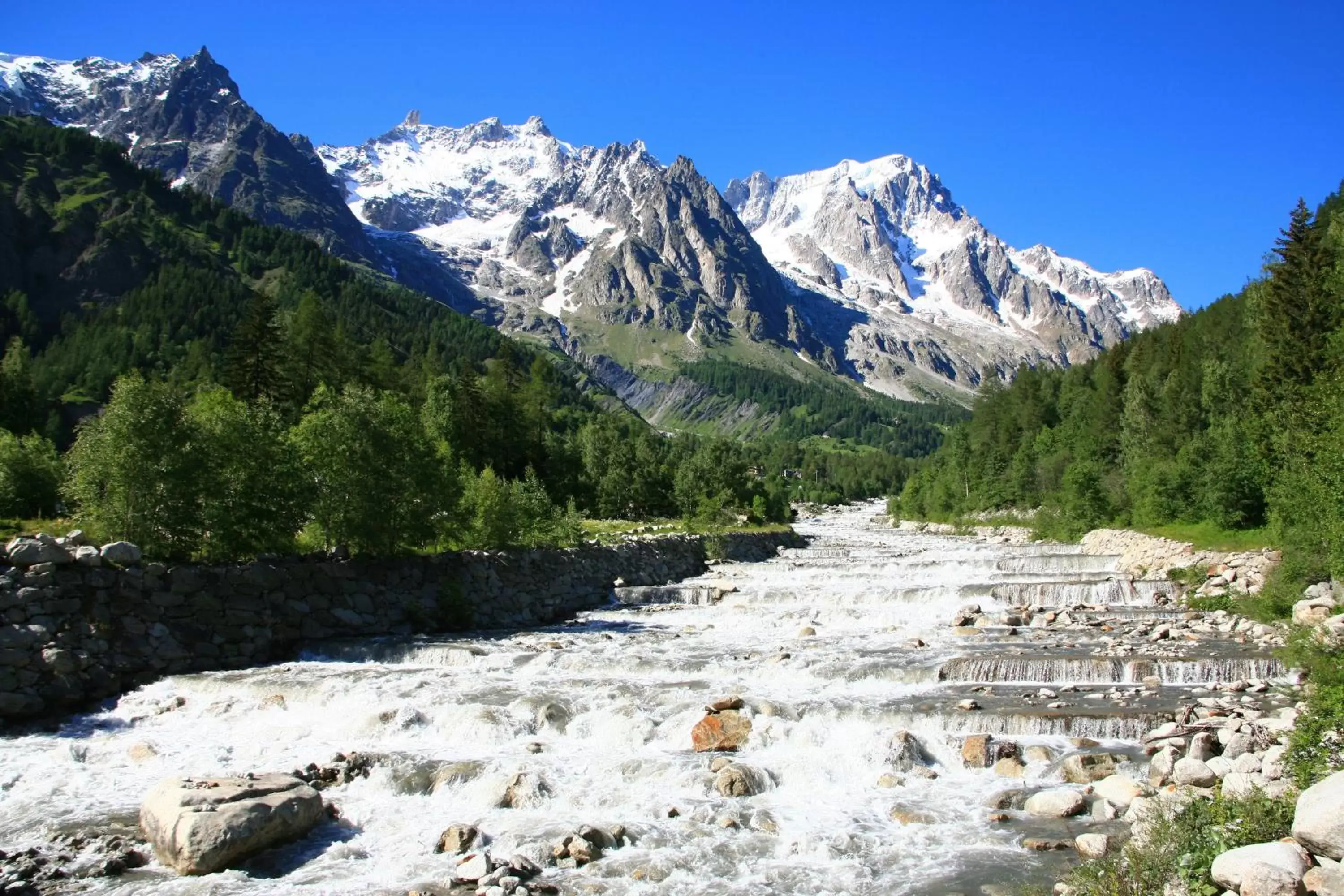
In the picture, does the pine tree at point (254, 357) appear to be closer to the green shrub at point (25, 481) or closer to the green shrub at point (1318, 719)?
the green shrub at point (25, 481)

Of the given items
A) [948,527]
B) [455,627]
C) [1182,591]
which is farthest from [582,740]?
[948,527]

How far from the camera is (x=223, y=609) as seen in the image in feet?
98.9

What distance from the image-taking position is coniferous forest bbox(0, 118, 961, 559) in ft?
106

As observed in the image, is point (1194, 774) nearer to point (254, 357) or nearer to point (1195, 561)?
point (1195, 561)

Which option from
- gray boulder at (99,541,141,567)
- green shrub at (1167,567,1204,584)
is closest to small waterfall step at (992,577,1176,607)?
green shrub at (1167,567,1204,584)

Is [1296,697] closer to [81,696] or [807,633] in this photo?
[807,633]

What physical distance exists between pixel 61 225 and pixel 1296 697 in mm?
200089

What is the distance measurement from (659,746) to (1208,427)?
71.6m

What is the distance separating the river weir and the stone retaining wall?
54.4 inches

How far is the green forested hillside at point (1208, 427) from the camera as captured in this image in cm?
3481

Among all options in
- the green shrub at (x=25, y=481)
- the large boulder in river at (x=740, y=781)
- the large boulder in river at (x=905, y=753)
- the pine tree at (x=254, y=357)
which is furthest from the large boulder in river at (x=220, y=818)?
the pine tree at (x=254, y=357)

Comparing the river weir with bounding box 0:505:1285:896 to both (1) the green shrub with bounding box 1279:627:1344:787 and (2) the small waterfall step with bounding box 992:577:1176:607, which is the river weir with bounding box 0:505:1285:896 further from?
(2) the small waterfall step with bounding box 992:577:1176:607

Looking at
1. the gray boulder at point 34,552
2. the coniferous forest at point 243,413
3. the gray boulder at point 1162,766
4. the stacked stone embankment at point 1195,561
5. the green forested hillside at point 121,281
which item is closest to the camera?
the gray boulder at point 1162,766

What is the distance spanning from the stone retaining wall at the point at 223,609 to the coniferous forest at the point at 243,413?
2.14 meters
